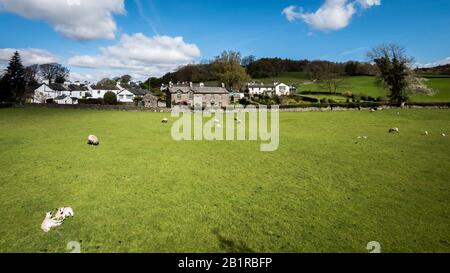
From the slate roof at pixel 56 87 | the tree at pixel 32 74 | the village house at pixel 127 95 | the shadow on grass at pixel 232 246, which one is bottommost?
the shadow on grass at pixel 232 246

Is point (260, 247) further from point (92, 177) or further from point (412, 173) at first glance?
point (412, 173)

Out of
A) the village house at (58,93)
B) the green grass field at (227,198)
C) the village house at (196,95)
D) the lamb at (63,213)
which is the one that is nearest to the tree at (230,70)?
the village house at (196,95)

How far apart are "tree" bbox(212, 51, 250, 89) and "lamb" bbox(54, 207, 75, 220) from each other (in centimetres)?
9226

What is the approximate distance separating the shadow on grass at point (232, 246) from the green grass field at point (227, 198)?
4 centimetres

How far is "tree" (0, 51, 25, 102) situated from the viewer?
240ft

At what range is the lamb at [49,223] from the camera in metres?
8.57

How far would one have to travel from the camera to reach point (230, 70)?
328 feet

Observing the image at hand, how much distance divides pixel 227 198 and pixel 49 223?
20.1 feet

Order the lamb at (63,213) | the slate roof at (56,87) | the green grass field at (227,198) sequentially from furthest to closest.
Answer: the slate roof at (56,87) < the lamb at (63,213) < the green grass field at (227,198)

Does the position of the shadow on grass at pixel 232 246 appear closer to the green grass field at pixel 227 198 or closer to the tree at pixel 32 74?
the green grass field at pixel 227 198

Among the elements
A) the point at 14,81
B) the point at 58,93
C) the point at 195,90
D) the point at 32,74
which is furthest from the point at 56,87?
the point at 195,90

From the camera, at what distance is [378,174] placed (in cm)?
1413
